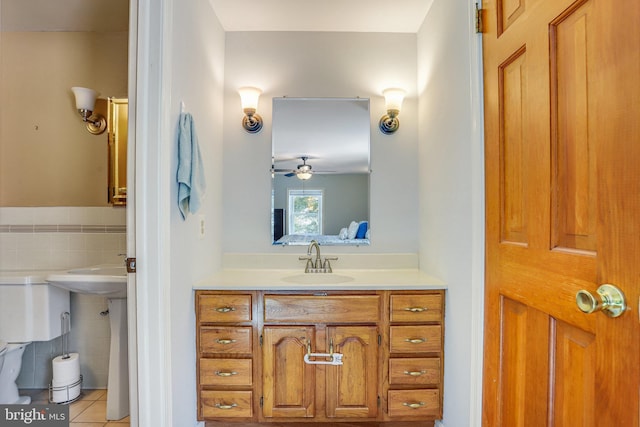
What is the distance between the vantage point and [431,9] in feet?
6.21

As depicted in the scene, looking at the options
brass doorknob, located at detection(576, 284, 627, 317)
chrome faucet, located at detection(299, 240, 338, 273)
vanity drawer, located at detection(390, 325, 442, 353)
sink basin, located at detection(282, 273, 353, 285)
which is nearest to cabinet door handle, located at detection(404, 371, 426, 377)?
vanity drawer, located at detection(390, 325, 442, 353)

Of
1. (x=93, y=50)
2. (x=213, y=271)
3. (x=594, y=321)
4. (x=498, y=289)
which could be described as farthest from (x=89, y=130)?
(x=594, y=321)

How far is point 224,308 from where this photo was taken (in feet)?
5.49

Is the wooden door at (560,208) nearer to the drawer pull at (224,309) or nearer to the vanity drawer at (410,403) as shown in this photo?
the vanity drawer at (410,403)

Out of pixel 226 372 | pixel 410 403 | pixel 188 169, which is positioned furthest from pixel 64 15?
pixel 410 403

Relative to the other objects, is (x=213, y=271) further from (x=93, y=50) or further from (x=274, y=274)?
(x=93, y=50)

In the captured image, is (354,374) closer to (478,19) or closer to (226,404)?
(226,404)

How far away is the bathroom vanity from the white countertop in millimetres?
11

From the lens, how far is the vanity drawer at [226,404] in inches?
65.4

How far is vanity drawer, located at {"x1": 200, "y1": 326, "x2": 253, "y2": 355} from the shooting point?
167 centimetres

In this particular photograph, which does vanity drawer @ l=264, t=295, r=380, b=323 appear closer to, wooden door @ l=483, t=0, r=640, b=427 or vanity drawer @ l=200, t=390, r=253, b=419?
vanity drawer @ l=200, t=390, r=253, b=419

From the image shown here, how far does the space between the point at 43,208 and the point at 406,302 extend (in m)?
2.38

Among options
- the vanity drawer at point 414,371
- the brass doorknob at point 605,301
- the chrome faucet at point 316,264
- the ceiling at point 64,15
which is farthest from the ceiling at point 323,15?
the vanity drawer at point 414,371

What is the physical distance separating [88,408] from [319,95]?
8.01ft
